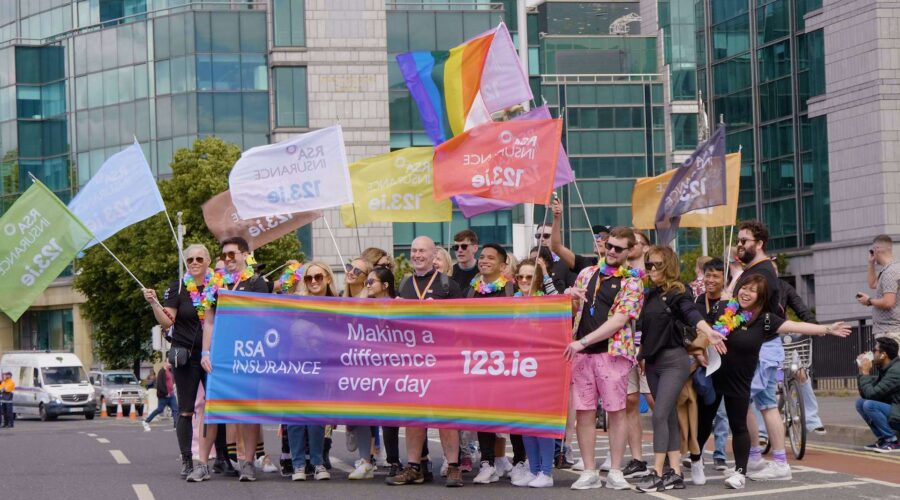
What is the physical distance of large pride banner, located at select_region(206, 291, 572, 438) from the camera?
13.0 meters

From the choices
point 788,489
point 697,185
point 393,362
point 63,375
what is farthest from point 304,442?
point 63,375

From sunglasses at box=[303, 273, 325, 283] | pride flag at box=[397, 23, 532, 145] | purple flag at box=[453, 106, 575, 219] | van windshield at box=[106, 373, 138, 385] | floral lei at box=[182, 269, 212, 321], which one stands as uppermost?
pride flag at box=[397, 23, 532, 145]

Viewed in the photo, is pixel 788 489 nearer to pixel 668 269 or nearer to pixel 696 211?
pixel 668 269

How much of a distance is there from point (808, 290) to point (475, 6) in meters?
18.9

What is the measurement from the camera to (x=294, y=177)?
1703cm

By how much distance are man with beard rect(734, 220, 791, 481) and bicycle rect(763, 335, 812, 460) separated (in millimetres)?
1090

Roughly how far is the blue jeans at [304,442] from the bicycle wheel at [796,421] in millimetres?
4752

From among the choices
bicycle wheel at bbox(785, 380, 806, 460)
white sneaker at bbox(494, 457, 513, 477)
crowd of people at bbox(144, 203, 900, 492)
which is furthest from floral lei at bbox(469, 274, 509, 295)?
bicycle wheel at bbox(785, 380, 806, 460)

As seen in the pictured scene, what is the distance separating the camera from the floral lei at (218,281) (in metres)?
13.9

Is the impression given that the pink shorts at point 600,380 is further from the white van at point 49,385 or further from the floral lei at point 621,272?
the white van at point 49,385

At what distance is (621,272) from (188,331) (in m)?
4.03

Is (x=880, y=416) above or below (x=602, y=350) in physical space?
below

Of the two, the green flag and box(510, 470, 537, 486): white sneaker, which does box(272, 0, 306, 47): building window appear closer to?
the green flag

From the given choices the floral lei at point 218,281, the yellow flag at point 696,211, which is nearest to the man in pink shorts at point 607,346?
the floral lei at point 218,281
